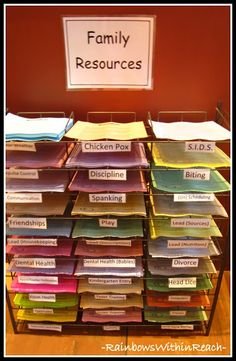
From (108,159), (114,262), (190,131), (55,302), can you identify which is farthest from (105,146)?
(55,302)

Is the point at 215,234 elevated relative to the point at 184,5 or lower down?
lower down

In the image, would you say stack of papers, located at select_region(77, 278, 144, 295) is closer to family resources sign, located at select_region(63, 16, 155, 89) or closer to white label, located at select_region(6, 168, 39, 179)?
white label, located at select_region(6, 168, 39, 179)

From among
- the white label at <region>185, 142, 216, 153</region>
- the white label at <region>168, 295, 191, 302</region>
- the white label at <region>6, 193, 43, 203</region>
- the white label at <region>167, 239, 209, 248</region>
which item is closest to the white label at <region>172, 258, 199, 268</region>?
the white label at <region>167, 239, 209, 248</region>

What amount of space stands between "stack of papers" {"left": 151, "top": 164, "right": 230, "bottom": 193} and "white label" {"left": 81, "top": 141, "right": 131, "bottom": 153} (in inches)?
5.1

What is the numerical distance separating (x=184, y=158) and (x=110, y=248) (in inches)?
16.6

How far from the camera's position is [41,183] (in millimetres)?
1037

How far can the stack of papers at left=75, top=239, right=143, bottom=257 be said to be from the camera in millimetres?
1095

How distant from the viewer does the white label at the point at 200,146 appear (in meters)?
0.95

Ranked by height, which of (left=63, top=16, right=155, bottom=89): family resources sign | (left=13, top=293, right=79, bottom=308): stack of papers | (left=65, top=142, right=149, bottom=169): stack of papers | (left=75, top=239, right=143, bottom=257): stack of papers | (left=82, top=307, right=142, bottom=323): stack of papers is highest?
(left=63, top=16, right=155, bottom=89): family resources sign

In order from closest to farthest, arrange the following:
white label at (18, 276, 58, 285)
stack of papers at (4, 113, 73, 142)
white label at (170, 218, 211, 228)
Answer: stack of papers at (4, 113, 73, 142), white label at (170, 218, 211, 228), white label at (18, 276, 58, 285)

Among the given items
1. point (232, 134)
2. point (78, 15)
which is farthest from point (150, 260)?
point (78, 15)

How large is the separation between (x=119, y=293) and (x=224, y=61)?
949mm

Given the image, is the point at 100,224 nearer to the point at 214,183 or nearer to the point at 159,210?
the point at 159,210

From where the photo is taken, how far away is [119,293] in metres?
1.17
